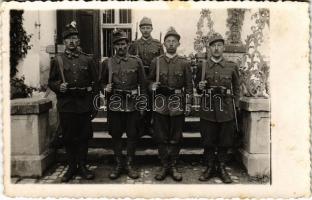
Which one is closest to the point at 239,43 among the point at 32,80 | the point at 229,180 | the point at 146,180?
the point at 229,180

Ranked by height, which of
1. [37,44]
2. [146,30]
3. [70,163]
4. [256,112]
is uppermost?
[146,30]

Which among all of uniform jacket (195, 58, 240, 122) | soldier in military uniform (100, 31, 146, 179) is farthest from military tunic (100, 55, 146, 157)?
uniform jacket (195, 58, 240, 122)

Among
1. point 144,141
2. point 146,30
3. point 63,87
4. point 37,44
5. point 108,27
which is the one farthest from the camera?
point 108,27

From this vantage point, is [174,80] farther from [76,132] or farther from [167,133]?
[76,132]

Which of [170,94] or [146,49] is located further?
[146,49]

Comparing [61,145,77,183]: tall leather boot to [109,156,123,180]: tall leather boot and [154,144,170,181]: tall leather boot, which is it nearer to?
[109,156,123,180]: tall leather boot

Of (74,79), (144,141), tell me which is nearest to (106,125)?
(144,141)

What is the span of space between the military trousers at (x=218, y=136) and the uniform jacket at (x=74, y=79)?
1.03 metres

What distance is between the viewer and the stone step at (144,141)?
13.7 feet

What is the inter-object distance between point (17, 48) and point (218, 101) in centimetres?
183

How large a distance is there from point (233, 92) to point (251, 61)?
18.0 inches

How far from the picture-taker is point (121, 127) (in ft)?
12.3

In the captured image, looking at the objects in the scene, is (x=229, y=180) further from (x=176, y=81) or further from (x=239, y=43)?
(x=239, y=43)

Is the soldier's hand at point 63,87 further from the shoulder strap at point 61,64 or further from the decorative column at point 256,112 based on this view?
the decorative column at point 256,112
